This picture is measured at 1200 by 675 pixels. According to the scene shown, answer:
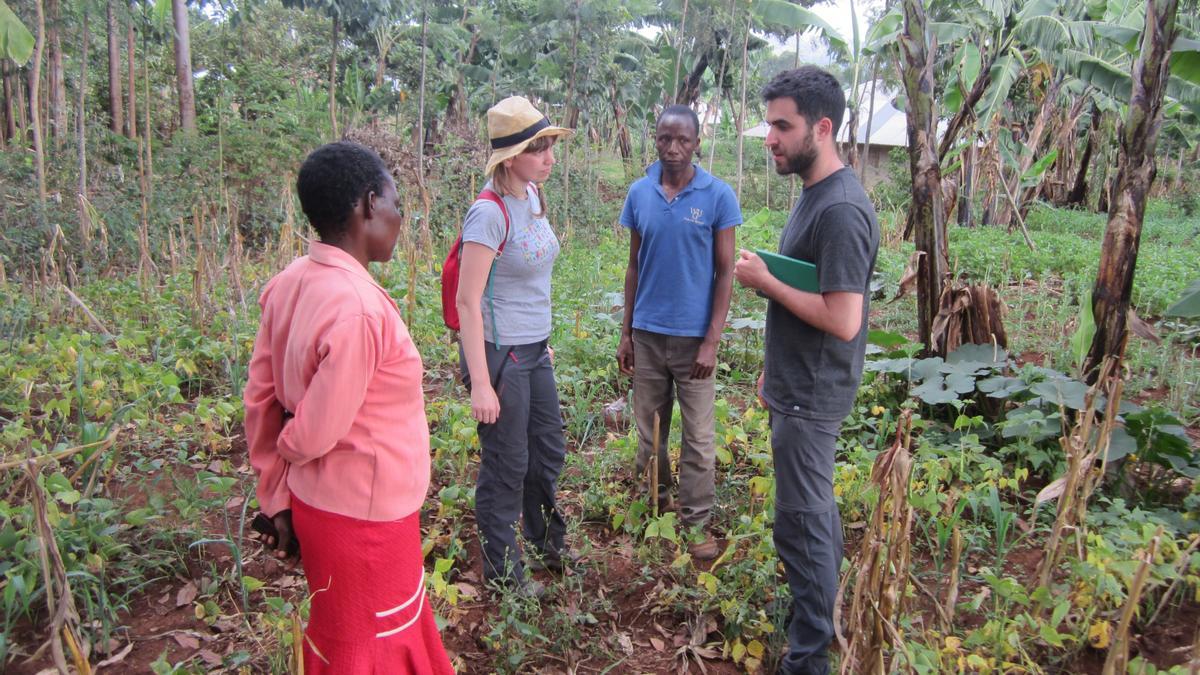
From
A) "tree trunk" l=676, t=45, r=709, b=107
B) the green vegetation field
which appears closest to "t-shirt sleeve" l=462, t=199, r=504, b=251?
the green vegetation field

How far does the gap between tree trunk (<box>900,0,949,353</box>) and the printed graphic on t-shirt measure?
8.51ft

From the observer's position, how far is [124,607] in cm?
255

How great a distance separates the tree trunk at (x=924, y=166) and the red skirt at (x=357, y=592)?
3.58 metres

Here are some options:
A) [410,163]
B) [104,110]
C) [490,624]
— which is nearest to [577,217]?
[410,163]

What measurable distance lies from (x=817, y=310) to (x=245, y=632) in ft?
7.04

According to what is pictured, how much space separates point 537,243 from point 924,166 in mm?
2836

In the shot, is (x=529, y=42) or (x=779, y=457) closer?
(x=779, y=457)

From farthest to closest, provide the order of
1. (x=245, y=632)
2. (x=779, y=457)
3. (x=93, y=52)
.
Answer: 1. (x=93, y=52)
2. (x=245, y=632)
3. (x=779, y=457)

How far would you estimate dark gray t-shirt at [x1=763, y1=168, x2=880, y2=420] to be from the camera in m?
2.11

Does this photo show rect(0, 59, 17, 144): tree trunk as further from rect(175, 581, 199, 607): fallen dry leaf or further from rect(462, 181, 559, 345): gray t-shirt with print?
rect(462, 181, 559, 345): gray t-shirt with print

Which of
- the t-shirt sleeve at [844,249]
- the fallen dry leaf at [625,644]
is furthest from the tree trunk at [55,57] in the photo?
the t-shirt sleeve at [844,249]

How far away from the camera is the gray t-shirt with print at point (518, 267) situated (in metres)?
2.50

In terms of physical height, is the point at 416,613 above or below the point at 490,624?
above

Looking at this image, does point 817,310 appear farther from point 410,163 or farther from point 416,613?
point 410,163
